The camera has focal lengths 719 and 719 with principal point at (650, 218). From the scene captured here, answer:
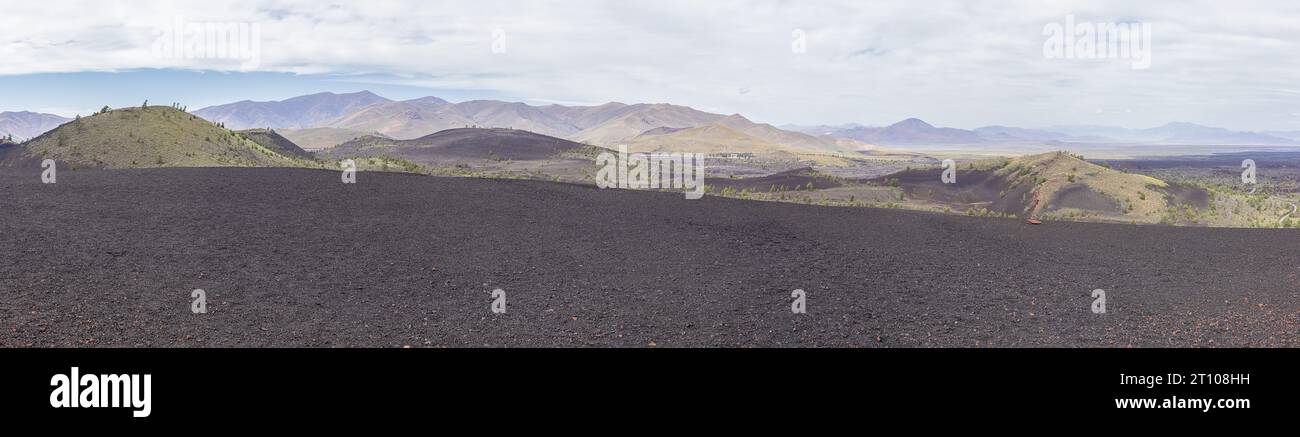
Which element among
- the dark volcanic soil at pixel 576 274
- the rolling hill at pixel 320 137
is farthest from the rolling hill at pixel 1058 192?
the rolling hill at pixel 320 137

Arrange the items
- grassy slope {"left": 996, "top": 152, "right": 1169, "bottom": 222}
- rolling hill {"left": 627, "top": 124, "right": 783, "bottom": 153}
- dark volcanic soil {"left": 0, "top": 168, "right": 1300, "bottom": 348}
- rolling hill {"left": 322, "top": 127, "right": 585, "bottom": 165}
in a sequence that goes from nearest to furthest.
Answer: dark volcanic soil {"left": 0, "top": 168, "right": 1300, "bottom": 348} → grassy slope {"left": 996, "top": 152, "right": 1169, "bottom": 222} → rolling hill {"left": 322, "top": 127, "right": 585, "bottom": 165} → rolling hill {"left": 627, "top": 124, "right": 783, "bottom": 153}

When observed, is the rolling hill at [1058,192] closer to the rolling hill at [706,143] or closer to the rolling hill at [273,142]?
the rolling hill at [273,142]

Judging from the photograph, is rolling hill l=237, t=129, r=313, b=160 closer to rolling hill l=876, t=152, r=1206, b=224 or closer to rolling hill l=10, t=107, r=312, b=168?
rolling hill l=10, t=107, r=312, b=168

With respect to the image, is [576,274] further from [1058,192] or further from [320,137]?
[320,137]

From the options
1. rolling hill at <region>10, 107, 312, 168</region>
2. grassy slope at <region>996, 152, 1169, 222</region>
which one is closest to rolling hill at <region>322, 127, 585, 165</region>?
rolling hill at <region>10, 107, 312, 168</region>

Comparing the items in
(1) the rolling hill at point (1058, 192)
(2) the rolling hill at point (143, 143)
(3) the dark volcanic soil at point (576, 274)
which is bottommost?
(3) the dark volcanic soil at point (576, 274)

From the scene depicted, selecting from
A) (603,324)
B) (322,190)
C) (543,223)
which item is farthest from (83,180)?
(603,324)

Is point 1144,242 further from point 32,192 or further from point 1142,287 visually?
point 32,192
